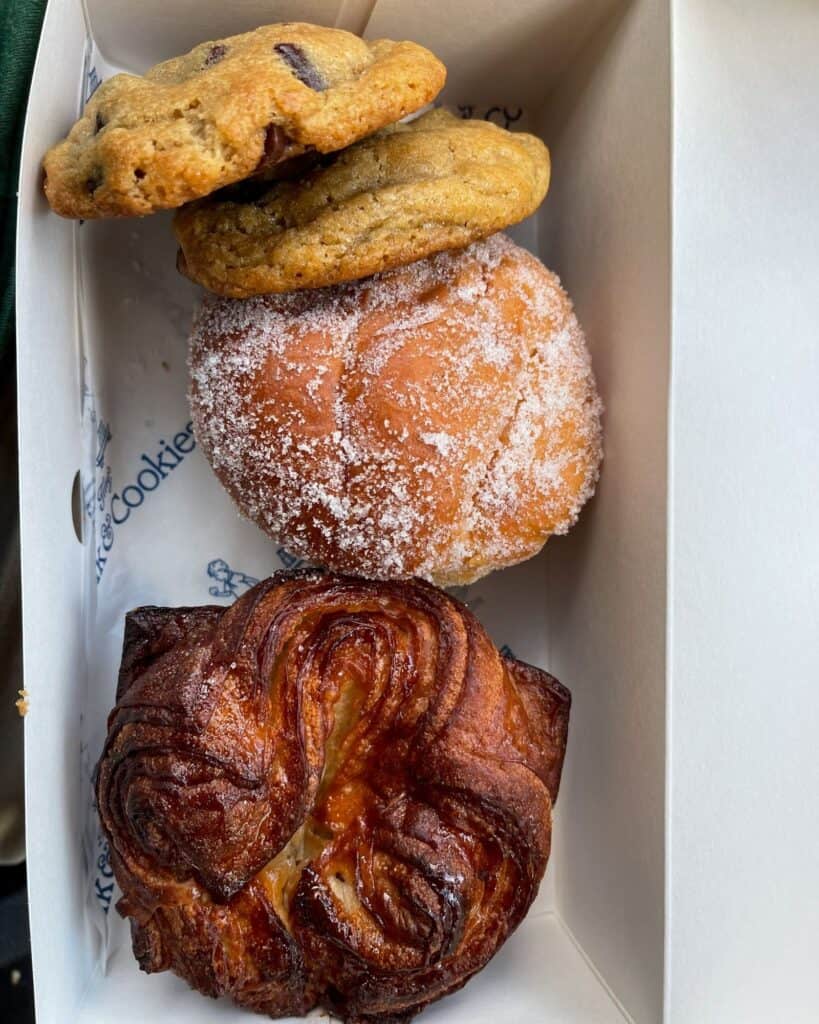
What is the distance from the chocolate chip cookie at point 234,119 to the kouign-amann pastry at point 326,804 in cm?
49

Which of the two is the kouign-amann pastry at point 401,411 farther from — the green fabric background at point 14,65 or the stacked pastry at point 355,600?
the green fabric background at point 14,65

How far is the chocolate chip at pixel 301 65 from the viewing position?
38.1 inches

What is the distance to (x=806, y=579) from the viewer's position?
1.15 meters

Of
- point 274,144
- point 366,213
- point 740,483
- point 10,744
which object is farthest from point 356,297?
point 10,744

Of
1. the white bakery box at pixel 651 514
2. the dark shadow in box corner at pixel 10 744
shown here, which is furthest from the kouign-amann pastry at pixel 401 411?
the dark shadow in box corner at pixel 10 744

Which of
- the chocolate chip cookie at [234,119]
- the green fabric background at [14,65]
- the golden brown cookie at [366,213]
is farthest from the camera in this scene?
the green fabric background at [14,65]

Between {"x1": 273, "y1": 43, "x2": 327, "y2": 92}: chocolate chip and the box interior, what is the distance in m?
0.28

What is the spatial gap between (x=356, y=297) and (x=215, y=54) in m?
0.31

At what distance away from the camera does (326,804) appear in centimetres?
117

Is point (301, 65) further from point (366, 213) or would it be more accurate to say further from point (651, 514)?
point (651, 514)

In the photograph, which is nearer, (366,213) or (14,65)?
(366,213)

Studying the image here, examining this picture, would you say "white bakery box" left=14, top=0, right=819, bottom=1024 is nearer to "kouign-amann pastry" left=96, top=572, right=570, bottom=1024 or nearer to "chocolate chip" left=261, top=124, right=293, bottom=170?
"kouign-amann pastry" left=96, top=572, right=570, bottom=1024

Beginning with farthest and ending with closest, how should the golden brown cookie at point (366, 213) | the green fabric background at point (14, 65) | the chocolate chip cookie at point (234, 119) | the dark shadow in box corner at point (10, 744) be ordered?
1. the dark shadow in box corner at point (10, 744)
2. the green fabric background at point (14, 65)
3. the golden brown cookie at point (366, 213)
4. the chocolate chip cookie at point (234, 119)

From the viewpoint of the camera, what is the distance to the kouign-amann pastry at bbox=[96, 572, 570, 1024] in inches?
A: 43.4
